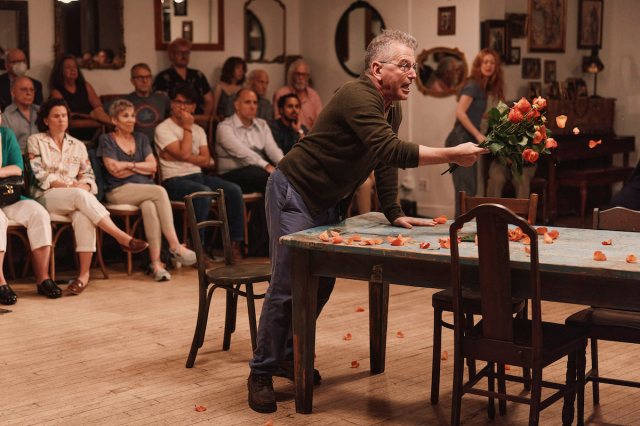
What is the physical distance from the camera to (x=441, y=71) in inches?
334

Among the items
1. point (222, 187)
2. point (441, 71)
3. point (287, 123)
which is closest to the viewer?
point (222, 187)

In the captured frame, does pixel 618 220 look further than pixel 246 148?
No

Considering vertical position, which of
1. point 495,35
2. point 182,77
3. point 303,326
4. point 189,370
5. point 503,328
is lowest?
point 189,370

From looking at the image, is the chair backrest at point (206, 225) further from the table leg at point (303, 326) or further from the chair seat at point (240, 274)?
the table leg at point (303, 326)

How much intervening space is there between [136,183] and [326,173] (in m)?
3.18

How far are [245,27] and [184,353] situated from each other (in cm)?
520

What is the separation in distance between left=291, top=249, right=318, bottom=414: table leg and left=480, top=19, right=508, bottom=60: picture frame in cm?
520

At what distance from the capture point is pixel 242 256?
7168 mm

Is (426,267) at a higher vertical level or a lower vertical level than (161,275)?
higher

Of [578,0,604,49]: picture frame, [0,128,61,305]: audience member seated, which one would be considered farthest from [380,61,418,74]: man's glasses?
[578,0,604,49]: picture frame

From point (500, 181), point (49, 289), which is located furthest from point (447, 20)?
point (49, 289)

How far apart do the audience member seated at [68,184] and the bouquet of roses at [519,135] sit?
10.6 ft

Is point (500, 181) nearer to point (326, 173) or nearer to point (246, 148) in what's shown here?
point (246, 148)

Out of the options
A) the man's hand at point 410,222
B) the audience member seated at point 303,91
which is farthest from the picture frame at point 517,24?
the man's hand at point 410,222
